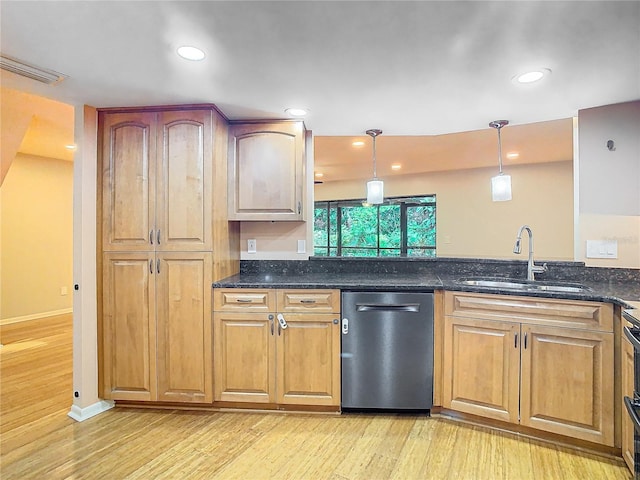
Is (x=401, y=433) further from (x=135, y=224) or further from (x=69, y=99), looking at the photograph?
(x=69, y=99)

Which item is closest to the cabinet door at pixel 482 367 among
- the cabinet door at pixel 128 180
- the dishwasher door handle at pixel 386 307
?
the dishwasher door handle at pixel 386 307

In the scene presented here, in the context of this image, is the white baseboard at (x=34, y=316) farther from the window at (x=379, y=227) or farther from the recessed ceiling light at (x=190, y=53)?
the recessed ceiling light at (x=190, y=53)

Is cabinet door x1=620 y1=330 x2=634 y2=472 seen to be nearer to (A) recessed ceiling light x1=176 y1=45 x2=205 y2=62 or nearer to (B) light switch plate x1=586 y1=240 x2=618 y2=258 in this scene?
(B) light switch plate x1=586 y1=240 x2=618 y2=258

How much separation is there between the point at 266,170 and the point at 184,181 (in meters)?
0.61

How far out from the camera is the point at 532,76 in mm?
1958

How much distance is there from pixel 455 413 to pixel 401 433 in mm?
441

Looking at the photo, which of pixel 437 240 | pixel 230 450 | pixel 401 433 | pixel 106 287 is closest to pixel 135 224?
pixel 106 287

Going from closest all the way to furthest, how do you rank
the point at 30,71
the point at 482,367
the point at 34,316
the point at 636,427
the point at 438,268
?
the point at 636,427
the point at 30,71
the point at 482,367
the point at 438,268
the point at 34,316

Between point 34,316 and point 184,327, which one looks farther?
point 34,316

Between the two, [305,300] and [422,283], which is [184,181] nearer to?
[305,300]

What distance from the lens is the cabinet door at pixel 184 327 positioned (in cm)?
240

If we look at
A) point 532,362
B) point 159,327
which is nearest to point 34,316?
point 159,327

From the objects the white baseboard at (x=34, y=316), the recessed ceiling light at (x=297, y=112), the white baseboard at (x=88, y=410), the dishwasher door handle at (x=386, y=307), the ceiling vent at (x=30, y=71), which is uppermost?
the recessed ceiling light at (x=297, y=112)

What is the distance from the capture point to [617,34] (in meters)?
1.56
